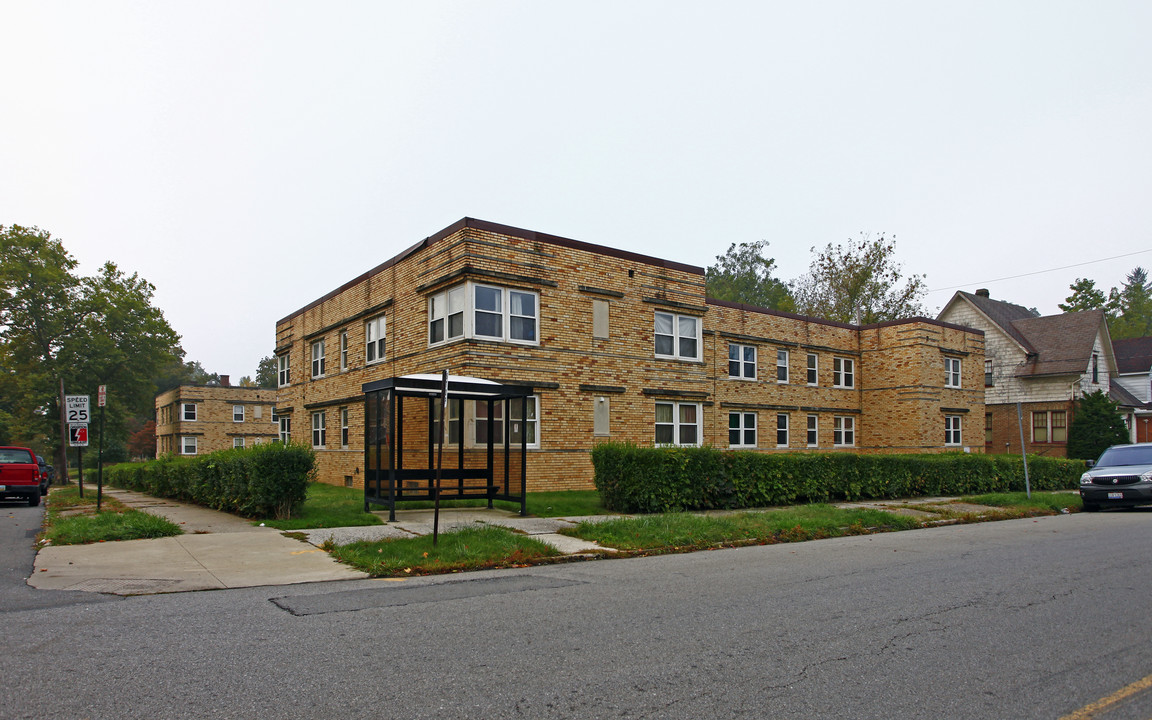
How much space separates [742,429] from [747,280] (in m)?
47.4

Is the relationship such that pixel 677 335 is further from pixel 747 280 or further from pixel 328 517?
pixel 747 280

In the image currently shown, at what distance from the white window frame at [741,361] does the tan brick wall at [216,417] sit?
36.9 m

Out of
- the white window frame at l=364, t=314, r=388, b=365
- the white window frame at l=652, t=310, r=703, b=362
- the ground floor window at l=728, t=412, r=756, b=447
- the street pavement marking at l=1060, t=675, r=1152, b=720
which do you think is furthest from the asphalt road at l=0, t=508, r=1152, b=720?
the ground floor window at l=728, t=412, r=756, b=447

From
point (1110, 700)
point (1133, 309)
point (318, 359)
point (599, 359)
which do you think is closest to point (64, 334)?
point (318, 359)

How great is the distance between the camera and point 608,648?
5871 millimetres

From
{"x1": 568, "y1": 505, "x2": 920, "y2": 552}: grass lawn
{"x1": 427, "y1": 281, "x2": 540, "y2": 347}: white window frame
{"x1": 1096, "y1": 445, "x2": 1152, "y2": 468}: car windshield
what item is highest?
{"x1": 427, "y1": 281, "x2": 540, "y2": 347}: white window frame

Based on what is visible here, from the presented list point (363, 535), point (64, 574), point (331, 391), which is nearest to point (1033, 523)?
point (363, 535)

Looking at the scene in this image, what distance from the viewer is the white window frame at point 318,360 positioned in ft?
99.3

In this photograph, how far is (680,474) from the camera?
16.2 meters

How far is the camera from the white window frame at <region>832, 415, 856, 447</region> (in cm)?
3506

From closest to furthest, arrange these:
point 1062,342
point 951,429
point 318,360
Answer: point 318,360, point 951,429, point 1062,342

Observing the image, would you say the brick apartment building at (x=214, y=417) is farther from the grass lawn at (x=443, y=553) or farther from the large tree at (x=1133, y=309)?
the large tree at (x=1133, y=309)

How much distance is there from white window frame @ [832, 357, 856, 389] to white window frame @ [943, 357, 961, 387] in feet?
13.2

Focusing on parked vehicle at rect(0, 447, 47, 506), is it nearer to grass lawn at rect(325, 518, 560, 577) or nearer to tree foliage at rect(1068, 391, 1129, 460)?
grass lawn at rect(325, 518, 560, 577)
